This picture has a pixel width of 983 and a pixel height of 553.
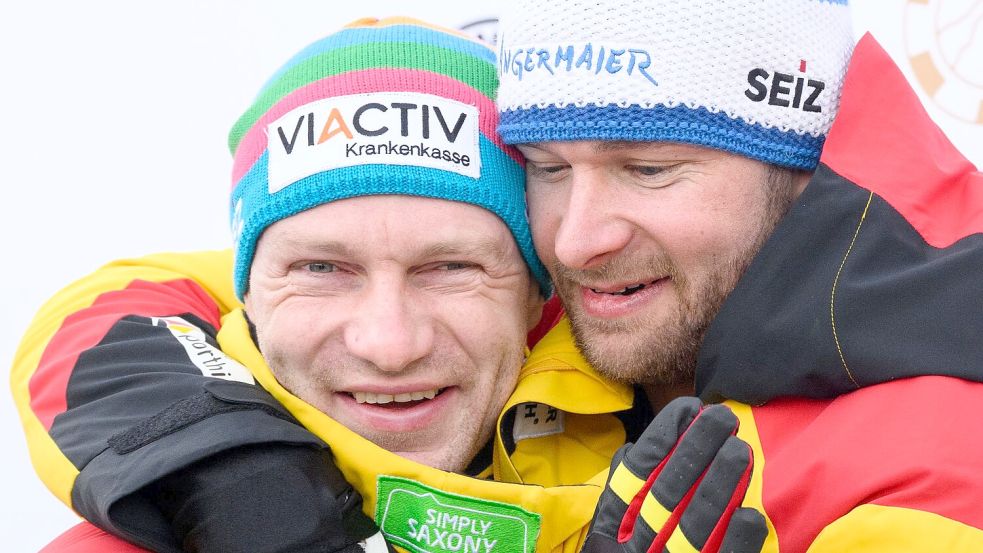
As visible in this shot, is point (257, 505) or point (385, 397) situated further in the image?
point (385, 397)

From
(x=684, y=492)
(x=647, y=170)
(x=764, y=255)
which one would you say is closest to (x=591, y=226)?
(x=647, y=170)

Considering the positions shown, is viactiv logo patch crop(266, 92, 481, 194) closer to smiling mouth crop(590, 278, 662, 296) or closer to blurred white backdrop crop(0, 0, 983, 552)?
smiling mouth crop(590, 278, 662, 296)

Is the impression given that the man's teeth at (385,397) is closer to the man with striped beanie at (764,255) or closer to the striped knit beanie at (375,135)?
the man with striped beanie at (764,255)

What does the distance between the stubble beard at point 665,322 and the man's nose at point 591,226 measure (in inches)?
2.1

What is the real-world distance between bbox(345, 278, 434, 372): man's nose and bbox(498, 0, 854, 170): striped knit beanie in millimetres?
427

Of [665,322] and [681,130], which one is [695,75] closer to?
[681,130]

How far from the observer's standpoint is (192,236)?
3533 millimetres

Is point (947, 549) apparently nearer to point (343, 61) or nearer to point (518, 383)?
point (518, 383)

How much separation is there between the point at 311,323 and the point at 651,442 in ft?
2.83

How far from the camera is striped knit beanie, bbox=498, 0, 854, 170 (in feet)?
6.12

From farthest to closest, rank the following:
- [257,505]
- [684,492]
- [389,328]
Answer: [389,328] < [257,505] < [684,492]

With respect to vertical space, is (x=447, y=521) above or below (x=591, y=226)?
below

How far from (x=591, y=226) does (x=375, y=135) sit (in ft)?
1.52

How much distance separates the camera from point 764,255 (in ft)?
5.52
